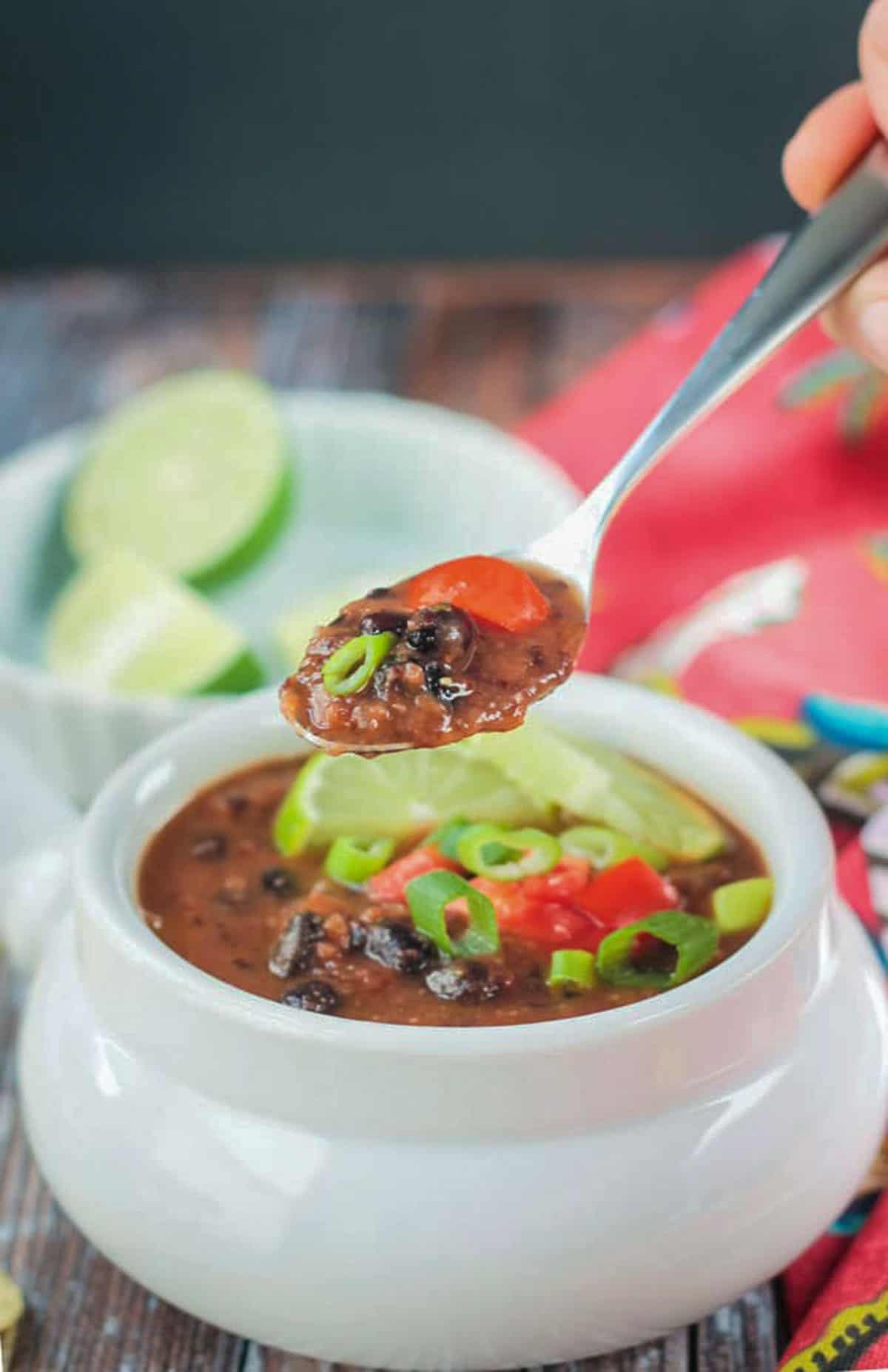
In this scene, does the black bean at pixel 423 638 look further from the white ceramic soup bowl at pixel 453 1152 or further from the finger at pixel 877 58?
the finger at pixel 877 58

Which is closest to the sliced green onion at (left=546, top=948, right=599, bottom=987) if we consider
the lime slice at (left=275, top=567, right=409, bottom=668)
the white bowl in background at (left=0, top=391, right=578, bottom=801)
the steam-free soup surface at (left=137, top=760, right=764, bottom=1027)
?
the steam-free soup surface at (left=137, top=760, right=764, bottom=1027)

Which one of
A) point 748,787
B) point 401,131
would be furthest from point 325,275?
point 748,787

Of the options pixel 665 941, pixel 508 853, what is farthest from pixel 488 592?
pixel 665 941

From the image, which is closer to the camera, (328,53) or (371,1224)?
(371,1224)

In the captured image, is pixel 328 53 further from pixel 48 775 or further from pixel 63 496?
pixel 48 775

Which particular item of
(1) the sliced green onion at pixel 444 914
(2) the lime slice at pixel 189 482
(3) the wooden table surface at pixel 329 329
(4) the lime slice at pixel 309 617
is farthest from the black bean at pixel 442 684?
(3) the wooden table surface at pixel 329 329

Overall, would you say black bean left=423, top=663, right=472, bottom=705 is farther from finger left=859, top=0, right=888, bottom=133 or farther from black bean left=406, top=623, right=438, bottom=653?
finger left=859, top=0, right=888, bottom=133
